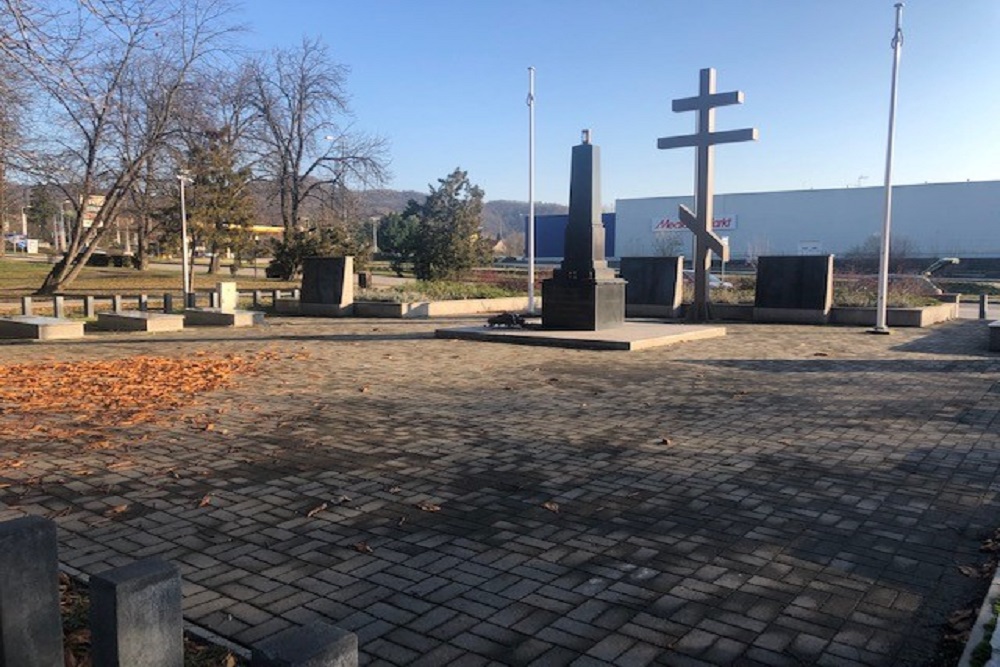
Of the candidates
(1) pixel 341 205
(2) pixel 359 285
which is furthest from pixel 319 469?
(1) pixel 341 205

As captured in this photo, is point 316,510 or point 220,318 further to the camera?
point 220,318

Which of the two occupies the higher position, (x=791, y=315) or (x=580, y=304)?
(x=580, y=304)

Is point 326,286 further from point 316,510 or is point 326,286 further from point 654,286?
point 316,510

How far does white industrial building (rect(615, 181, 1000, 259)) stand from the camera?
54812 millimetres

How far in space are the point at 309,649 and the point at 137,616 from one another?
25.3 inches

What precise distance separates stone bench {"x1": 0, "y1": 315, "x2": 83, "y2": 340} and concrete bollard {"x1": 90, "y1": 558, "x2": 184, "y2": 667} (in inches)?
618

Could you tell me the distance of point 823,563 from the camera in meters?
4.29

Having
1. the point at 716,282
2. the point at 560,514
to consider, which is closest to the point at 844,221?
the point at 716,282

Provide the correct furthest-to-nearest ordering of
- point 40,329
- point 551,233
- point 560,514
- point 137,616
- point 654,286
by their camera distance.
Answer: point 551,233 < point 654,286 < point 40,329 < point 560,514 < point 137,616

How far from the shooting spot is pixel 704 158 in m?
20.6

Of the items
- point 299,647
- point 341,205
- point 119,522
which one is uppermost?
point 341,205

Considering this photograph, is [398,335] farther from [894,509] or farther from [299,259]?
[299,259]

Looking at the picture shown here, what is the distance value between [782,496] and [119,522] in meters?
4.41

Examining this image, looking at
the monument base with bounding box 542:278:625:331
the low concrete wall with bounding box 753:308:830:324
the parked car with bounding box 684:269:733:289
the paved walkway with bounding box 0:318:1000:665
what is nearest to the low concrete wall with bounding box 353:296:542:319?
the parked car with bounding box 684:269:733:289
